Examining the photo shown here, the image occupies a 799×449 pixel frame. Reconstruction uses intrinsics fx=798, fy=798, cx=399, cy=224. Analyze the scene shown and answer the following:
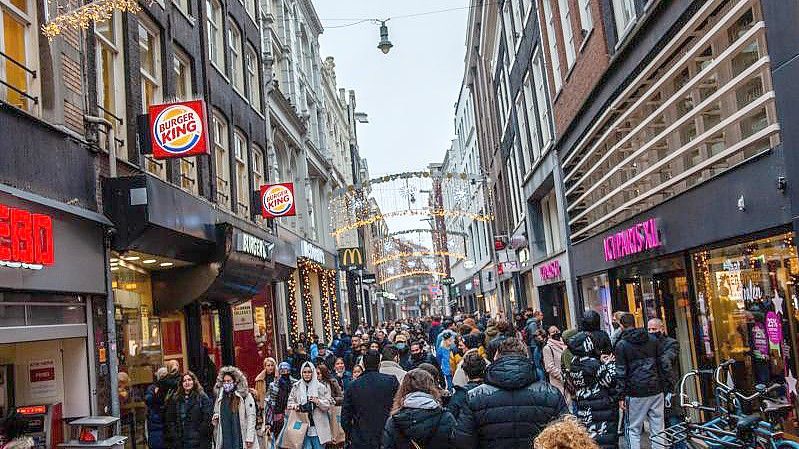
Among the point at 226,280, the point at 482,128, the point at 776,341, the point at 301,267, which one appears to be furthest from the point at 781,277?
the point at 482,128

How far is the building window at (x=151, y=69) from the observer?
1484cm

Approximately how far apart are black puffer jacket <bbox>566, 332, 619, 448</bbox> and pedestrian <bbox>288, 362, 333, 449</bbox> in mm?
3517

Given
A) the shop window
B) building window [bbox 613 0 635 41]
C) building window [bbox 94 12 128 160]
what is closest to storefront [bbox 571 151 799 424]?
the shop window

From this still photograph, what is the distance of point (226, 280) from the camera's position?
55.2 ft

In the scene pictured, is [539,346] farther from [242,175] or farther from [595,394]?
[242,175]

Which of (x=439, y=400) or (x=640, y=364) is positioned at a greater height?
(x=439, y=400)

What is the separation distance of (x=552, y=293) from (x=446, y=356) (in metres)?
14.0

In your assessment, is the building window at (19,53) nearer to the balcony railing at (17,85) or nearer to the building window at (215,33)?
the balcony railing at (17,85)

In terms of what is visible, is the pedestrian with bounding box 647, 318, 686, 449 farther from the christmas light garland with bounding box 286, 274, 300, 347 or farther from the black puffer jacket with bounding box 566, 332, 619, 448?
the christmas light garland with bounding box 286, 274, 300, 347

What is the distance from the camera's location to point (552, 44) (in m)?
20.6

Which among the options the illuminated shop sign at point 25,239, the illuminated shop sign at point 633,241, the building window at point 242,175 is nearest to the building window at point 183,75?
the building window at point 242,175

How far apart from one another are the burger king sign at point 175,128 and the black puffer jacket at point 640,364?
737cm

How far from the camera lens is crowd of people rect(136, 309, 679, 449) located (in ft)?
17.6

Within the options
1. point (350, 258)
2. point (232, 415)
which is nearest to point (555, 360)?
point (232, 415)
